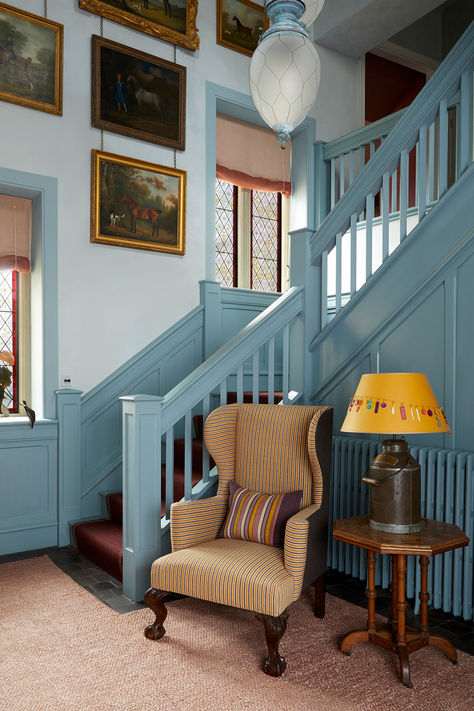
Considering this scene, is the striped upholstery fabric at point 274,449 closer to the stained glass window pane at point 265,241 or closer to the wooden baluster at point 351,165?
the wooden baluster at point 351,165

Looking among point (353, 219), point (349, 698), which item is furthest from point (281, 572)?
point (353, 219)

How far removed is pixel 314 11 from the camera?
2320 millimetres

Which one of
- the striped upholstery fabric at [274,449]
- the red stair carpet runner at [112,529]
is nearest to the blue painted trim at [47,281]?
the red stair carpet runner at [112,529]

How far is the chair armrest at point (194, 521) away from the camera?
298 centimetres

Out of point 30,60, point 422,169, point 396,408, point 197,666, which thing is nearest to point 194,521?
point 197,666

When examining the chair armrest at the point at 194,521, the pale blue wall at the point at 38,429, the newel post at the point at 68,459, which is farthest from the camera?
the newel post at the point at 68,459

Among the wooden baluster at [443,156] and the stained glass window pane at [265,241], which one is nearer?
the wooden baluster at [443,156]

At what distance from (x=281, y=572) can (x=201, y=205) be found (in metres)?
3.42

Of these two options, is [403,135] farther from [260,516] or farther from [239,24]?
[239,24]

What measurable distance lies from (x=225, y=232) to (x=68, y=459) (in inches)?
119

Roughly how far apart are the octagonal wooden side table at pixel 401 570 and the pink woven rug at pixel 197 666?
8 centimetres

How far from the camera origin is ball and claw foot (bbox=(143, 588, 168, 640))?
2834 millimetres

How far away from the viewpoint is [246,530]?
9.98ft

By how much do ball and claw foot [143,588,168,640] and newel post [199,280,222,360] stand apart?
2.59 m
